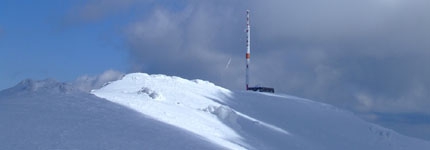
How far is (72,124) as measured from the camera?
65.5 feet

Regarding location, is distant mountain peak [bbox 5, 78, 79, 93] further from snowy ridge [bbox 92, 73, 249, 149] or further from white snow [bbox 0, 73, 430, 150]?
snowy ridge [bbox 92, 73, 249, 149]

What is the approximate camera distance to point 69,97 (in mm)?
23641

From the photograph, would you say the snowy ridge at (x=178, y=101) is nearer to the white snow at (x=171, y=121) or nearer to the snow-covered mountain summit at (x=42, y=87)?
the white snow at (x=171, y=121)

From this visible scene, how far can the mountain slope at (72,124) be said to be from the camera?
18078 millimetres

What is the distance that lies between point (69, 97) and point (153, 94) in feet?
18.7

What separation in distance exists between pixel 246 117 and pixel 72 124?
11.8 meters

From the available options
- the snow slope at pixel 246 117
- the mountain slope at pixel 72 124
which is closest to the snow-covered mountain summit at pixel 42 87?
the mountain slope at pixel 72 124

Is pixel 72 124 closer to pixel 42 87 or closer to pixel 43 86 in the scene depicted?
pixel 42 87

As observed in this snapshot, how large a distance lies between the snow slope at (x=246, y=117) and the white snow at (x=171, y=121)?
6cm

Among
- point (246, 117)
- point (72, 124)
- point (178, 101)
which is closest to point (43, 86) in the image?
point (72, 124)

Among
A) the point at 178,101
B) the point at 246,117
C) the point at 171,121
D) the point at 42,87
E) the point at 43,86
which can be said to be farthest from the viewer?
the point at 178,101

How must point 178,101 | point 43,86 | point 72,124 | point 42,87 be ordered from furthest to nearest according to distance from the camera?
point 178,101 < point 43,86 < point 42,87 < point 72,124

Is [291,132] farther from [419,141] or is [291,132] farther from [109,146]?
[109,146]

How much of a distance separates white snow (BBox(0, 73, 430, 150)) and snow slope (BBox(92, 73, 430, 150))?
0.18 feet
